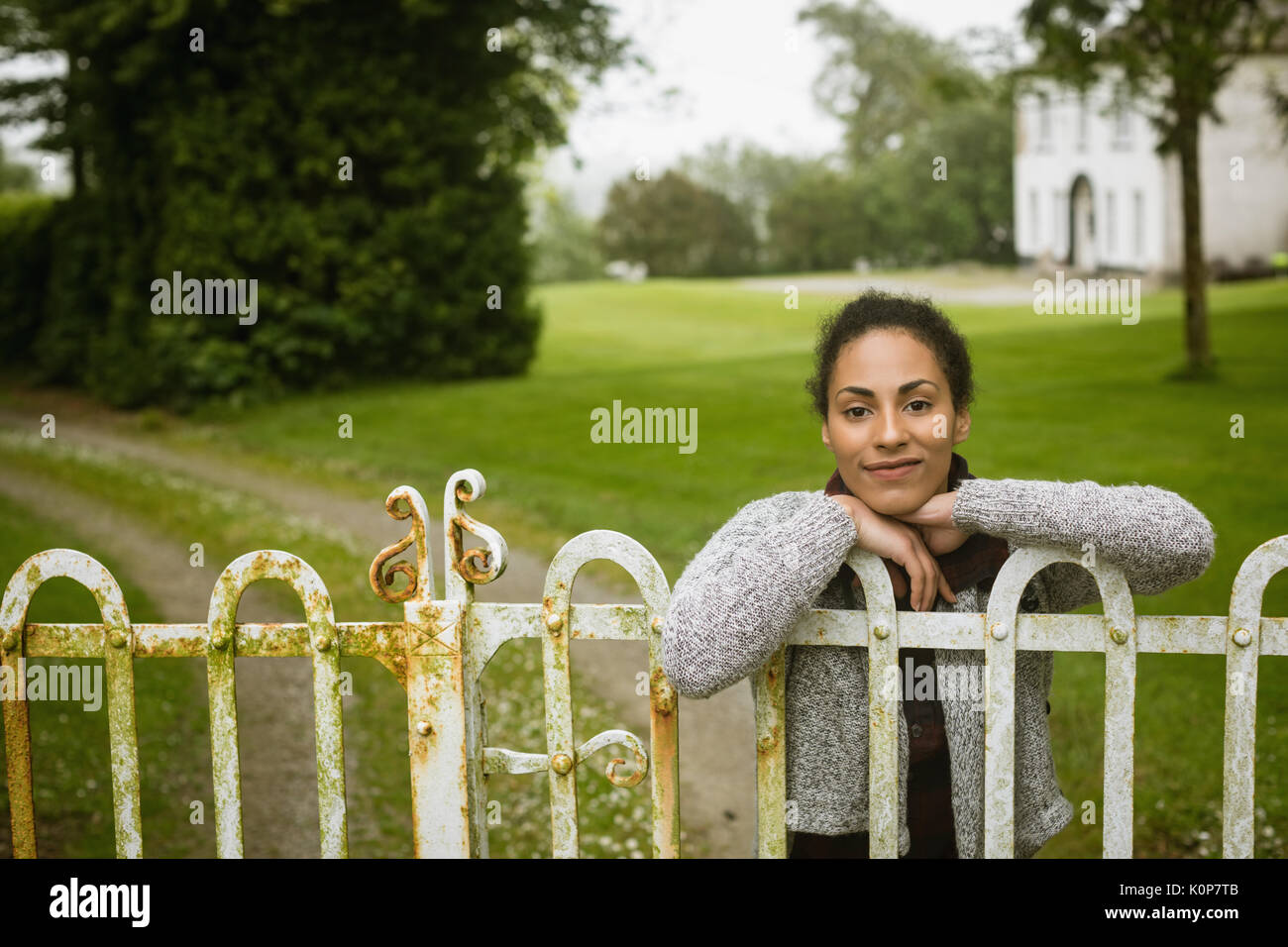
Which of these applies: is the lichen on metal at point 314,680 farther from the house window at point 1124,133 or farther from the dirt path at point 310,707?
the house window at point 1124,133

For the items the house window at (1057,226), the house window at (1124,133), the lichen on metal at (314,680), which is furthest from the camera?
the house window at (1057,226)

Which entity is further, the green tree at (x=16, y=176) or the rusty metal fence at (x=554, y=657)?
the green tree at (x=16, y=176)

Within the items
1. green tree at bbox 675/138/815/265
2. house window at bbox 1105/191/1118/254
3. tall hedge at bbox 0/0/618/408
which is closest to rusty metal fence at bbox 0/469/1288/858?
tall hedge at bbox 0/0/618/408

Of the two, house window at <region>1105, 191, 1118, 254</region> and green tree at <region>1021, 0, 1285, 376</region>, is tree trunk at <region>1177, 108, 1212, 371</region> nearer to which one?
green tree at <region>1021, 0, 1285, 376</region>

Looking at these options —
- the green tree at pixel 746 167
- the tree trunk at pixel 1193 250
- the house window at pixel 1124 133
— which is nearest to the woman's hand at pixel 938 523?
the tree trunk at pixel 1193 250

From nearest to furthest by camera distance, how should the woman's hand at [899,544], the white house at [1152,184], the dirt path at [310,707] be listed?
the woman's hand at [899,544]
the dirt path at [310,707]
the white house at [1152,184]

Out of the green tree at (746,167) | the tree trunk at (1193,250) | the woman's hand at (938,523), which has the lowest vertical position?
the woman's hand at (938,523)

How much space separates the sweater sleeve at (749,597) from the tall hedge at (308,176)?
15235 mm

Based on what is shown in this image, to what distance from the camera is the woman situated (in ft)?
7.89

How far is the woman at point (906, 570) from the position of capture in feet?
7.89

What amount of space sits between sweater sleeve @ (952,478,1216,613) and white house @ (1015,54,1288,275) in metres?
24.4

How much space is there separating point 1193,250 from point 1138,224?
55.2 feet

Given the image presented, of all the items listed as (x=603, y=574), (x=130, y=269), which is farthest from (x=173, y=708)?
(x=130, y=269)
